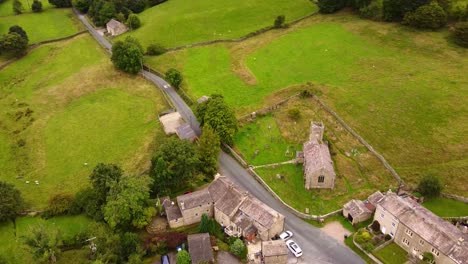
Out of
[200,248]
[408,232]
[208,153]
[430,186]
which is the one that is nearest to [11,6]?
[208,153]

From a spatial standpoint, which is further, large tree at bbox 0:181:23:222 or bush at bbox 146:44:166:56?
bush at bbox 146:44:166:56

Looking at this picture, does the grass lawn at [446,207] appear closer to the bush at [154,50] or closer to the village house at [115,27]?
the bush at [154,50]

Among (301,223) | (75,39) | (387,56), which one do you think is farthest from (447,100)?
(75,39)

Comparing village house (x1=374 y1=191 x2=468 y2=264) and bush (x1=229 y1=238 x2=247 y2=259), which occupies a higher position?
village house (x1=374 y1=191 x2=468 y2=264)

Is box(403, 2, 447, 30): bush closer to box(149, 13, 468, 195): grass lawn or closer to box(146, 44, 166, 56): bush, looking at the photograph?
box(149, 13, 468, 195): grass lawn

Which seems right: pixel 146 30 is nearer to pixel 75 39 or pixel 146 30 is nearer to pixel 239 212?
pixel 75 39

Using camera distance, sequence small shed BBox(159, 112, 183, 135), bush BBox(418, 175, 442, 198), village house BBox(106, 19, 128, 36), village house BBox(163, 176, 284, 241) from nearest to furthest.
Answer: village house BBox(163, 176, 284, 241) < bush BBox(418, 175, 442, 198) < small shed BBox(159, 112, 183, 135) < village house BBox(106, 19, 128, 36)

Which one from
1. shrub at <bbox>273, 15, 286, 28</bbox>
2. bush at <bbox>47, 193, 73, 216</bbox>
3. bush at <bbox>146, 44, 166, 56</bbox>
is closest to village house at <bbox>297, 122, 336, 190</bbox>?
bush at <bbox>47, 193, 73, 216</bbox>
